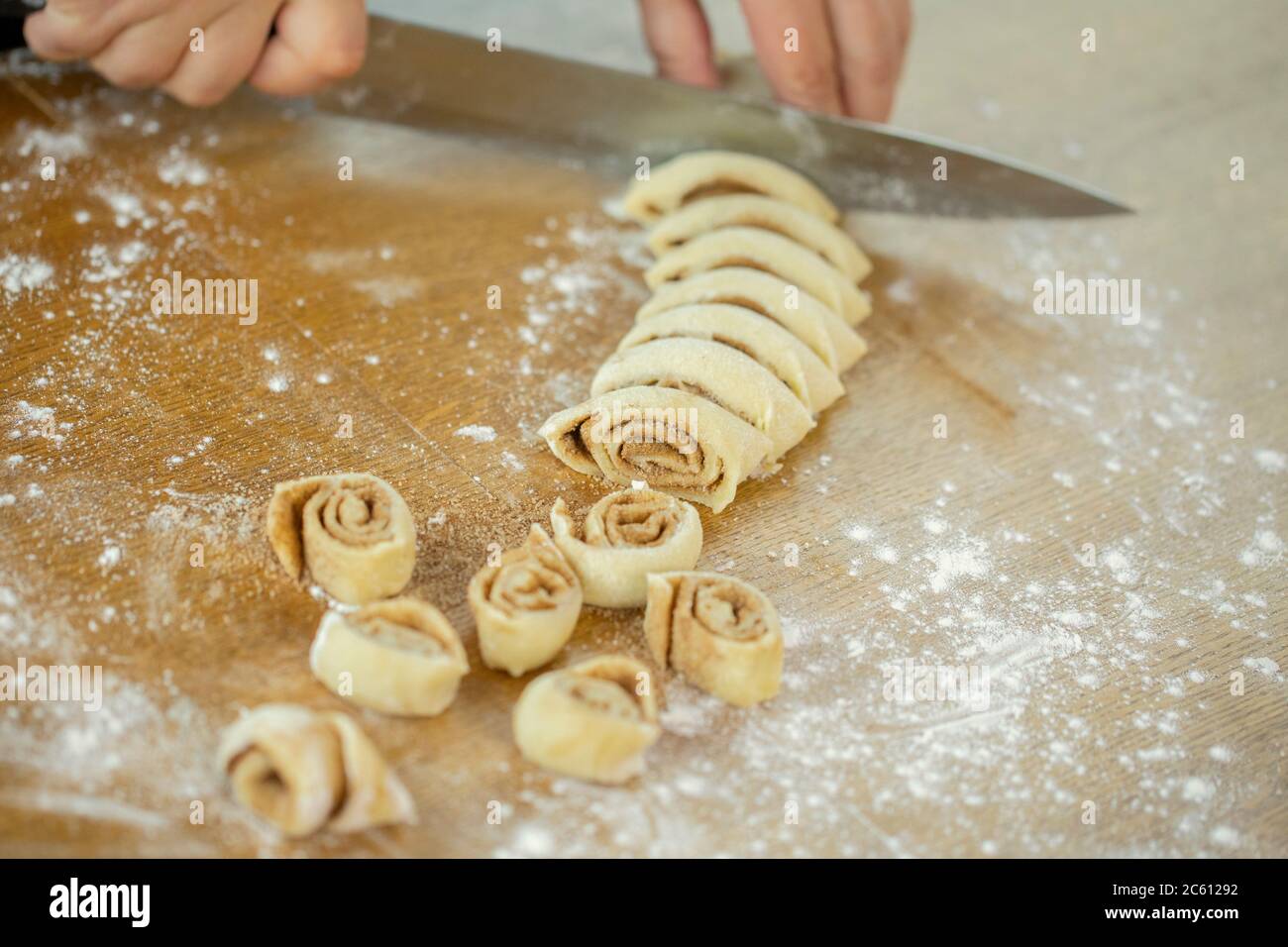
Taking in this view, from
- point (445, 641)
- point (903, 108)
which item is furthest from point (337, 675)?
point (903, 108)

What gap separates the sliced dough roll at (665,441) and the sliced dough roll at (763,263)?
0.50m

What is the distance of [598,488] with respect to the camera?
2225 millimetres

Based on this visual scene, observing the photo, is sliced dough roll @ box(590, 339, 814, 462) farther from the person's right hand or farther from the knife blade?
the person's right hand

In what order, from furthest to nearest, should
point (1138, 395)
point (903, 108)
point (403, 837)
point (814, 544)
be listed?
1. point (903, 108)
2. point (1138, 395)
3. point (814, 544)
4. point (403, 837)

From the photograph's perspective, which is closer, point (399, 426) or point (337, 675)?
point (337, 675)

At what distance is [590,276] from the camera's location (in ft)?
8.89

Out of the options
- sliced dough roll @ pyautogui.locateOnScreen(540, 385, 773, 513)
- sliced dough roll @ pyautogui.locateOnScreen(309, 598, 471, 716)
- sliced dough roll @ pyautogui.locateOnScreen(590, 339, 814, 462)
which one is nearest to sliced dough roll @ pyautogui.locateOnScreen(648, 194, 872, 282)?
sliced dough roll @ pyautogui.locateOnScreen(590, 339, 814, 462)

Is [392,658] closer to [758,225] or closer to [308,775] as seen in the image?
[308,775]

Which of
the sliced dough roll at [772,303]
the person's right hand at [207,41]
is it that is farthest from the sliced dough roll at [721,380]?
the person's right hand at [207,41]

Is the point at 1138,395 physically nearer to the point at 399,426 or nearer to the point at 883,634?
the point at 883,634

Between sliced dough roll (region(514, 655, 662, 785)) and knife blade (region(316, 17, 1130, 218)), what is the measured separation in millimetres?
1574

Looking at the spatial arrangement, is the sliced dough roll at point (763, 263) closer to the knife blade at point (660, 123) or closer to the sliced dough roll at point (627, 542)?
the knife blade at point (660, 123)

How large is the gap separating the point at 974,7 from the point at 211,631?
3243 mm

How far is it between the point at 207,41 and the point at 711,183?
46.4 inches
